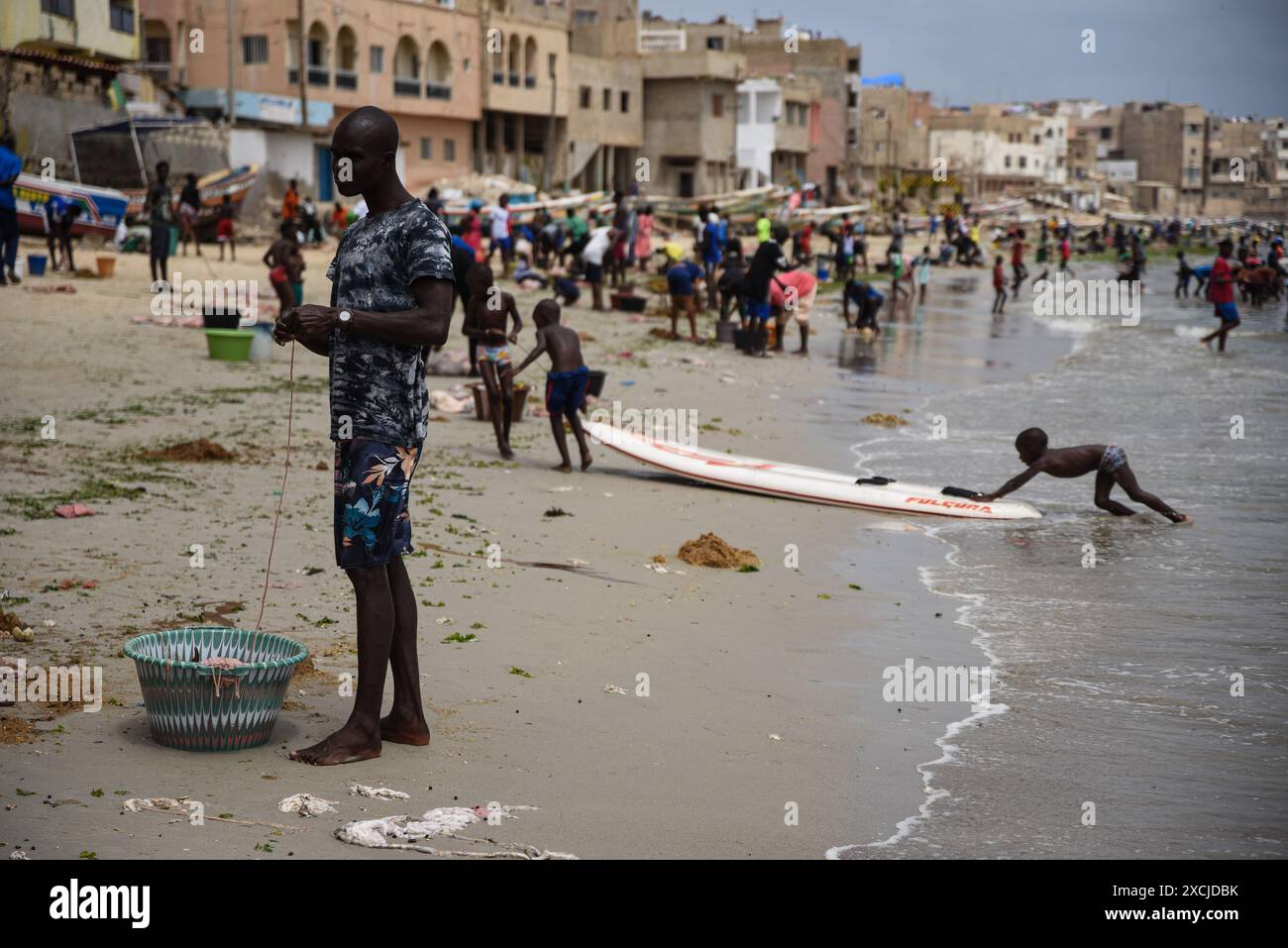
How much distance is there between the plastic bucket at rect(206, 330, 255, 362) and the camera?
15.0 metres

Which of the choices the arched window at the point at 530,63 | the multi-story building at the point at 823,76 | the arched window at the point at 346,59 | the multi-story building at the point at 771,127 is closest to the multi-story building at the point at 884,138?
the multi-story building at the point at 823,76

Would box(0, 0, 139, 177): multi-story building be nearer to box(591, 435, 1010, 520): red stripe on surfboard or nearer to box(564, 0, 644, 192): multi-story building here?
box(564, 0, 644, 192): multi-story building

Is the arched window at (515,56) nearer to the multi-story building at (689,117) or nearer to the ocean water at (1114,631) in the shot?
the multi-story building at (689,117)

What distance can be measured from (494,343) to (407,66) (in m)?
42.2

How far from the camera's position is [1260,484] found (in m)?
13.0

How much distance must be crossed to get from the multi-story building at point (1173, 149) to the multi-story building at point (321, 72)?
94.1 metres

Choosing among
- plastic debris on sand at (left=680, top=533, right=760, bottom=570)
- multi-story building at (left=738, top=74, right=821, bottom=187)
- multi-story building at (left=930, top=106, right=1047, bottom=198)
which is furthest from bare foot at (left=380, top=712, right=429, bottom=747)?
multi-story building at (left=930, top=106, right=1047, bottom=198)

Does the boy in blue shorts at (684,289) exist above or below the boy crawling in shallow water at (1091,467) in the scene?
above

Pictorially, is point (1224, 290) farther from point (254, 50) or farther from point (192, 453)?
point (254, 50)

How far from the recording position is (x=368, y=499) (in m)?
4.38

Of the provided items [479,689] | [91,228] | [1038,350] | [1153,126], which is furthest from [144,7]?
[1153,126]

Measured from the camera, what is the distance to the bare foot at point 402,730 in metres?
4.78

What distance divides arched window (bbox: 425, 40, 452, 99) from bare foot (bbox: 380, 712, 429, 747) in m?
48.3
